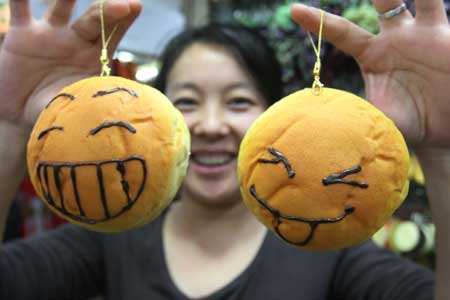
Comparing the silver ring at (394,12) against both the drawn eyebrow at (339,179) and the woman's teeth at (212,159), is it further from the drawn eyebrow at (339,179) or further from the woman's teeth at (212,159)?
the woman's teeth at (212,159)

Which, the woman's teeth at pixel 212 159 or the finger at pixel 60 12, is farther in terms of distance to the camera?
the woman's teeth at pixel 212 159

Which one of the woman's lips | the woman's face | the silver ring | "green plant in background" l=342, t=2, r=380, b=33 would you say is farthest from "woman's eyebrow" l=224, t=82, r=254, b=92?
"green plant in background" l=342, t=2, r=380, b=33

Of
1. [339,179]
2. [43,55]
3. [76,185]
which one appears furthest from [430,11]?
[43,55]

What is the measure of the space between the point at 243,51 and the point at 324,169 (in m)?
0.64

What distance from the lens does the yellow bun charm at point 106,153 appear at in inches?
20.0

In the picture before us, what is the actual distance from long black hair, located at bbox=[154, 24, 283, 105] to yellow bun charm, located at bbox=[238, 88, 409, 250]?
0.53 meters

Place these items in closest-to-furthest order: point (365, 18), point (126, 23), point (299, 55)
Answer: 1. point (126, 23)
2. point (365, 18)
3. point (299, 55)

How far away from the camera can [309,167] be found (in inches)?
19.1

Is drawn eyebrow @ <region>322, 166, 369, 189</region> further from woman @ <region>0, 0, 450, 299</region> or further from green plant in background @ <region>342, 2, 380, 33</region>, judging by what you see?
green plant in background @ <region>342, 2, 380, 33</region>

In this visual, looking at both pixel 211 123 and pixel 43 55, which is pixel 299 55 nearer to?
pixel 211 123

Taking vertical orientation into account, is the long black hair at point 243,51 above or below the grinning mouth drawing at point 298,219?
above

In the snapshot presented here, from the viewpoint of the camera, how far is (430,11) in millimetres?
618

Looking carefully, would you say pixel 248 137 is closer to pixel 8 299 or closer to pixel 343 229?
pixel 343 229

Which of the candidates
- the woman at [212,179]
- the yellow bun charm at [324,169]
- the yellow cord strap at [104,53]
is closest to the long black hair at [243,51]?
the woman at [212,179]
